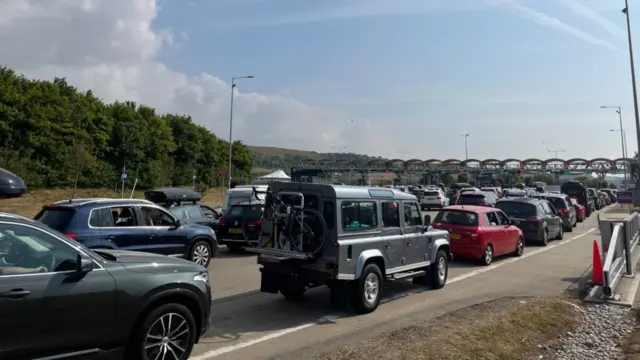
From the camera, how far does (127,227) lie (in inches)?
404

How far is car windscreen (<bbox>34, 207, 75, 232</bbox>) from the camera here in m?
9.29

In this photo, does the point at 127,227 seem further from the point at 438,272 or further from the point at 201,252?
the point at 438,272

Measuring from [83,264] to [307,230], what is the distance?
3896mm

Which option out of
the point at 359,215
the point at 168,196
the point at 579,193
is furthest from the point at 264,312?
the point at 579,193

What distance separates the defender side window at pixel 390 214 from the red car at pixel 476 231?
430 centimetres

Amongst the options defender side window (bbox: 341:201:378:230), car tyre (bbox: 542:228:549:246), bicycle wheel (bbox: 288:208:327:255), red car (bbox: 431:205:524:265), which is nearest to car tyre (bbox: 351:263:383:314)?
defender side window (bbox: 341:201:378:230)

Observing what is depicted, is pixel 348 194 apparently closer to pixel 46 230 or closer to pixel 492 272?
pixel 46 230

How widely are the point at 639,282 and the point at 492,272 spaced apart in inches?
120

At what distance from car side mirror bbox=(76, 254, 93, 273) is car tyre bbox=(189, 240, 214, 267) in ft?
23.4

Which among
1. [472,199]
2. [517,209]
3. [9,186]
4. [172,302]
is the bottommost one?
[172,302]

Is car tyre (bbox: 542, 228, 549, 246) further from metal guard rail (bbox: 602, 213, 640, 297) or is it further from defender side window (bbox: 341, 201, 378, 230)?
defender side window (bbox: 341, 201, 378, 230)

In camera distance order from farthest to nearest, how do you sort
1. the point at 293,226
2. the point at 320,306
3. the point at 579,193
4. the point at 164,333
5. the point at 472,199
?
the point at 579,193 → the point at 472,199 → the point at 320,306 → the point at 293,226 → the point at 164,333

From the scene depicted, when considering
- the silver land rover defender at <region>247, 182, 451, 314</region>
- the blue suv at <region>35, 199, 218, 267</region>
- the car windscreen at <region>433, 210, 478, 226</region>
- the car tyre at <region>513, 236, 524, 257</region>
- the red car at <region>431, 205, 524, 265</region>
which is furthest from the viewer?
the car tyre at <region>513, 236, 524, 257</region>

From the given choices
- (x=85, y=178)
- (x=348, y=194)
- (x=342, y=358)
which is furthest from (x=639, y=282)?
(x=85, y=178)
